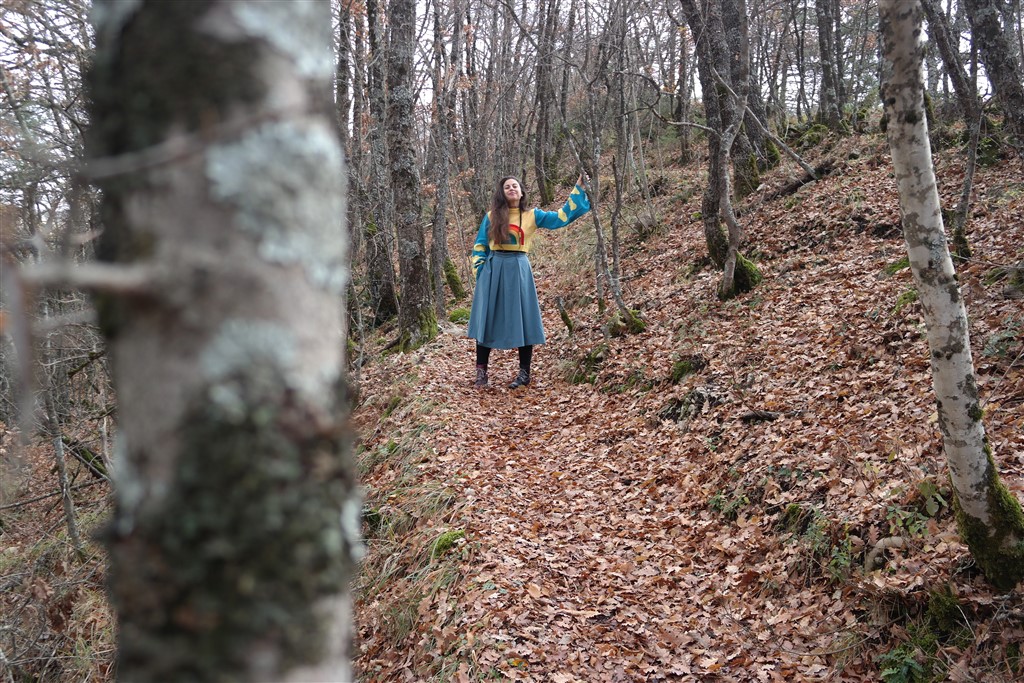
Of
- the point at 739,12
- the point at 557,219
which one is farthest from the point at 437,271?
the point at 739,12

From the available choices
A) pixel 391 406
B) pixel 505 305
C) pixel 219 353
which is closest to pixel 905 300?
pixel 505 305

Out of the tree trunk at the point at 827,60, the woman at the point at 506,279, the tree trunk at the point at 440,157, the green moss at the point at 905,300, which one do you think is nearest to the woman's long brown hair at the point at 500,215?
the woman at the point at 506,279

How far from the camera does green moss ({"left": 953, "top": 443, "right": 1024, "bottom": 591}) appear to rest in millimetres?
2865

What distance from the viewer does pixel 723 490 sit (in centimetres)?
467

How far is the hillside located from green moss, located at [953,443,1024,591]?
0.32ft

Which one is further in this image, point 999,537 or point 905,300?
point 905,300

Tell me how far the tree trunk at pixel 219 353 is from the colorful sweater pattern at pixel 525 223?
6790 mm

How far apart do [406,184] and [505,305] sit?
2900mm

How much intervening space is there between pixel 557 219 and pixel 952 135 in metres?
5.66

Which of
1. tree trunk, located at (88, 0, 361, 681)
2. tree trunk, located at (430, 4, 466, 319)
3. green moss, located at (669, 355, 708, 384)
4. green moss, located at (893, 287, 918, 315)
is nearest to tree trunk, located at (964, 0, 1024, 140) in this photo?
green moss, located at (893, 287, 918, 315)

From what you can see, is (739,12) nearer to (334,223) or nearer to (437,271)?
(437,271)

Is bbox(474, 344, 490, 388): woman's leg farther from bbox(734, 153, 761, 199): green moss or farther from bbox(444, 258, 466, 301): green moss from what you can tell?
bbox(444, 258, 466, 301): green moss

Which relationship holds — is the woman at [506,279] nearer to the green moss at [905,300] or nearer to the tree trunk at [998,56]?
the green moss at [905,300]

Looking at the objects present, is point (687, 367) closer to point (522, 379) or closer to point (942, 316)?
point (522, 379)
